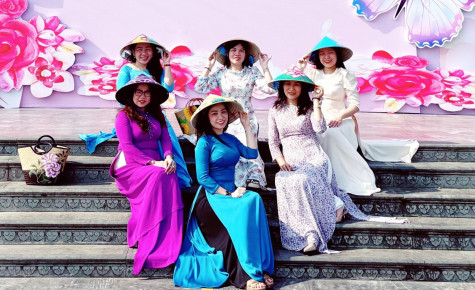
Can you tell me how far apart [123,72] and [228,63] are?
3.03ft

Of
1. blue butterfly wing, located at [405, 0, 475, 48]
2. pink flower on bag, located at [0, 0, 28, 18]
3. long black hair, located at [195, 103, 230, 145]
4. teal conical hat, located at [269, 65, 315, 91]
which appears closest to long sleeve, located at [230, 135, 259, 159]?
long black hair, located at [195, 103, 230, 145]

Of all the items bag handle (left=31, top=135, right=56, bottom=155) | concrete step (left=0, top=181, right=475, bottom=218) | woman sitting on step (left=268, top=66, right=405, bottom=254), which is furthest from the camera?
bag handle (left=31, top=135, right=56, bottom=155)

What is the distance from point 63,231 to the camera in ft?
15.4

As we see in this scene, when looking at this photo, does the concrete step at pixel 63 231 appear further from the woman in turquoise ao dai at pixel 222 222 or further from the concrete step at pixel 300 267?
the woman in turquoise ao dai at pixel 222 222

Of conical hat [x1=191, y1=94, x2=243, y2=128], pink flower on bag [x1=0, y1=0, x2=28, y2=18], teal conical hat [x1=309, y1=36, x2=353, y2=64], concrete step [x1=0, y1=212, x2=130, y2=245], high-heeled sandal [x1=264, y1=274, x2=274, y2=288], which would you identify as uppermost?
pink flower on bag [x1=0, y1=0, x2=28, y2=18]

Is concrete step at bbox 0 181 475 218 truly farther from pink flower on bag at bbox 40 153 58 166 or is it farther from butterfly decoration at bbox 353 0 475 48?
butterfly decoration at bbox 353 0 475 48

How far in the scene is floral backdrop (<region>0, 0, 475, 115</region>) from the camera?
8.40 meters

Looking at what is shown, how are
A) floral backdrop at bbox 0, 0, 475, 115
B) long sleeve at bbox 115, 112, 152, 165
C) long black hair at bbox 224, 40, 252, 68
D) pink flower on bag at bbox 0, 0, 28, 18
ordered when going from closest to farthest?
long sleeve at bbox 115, 112, 152, 165 < long black hair at bbox 224, 40, 252, 68 < pink flower on bag at bbox 0, 0, 28, 18 < floral backdrop at bbox 0, 0, 475, 115

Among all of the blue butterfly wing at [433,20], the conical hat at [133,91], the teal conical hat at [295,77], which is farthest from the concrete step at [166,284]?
the blue butterfly wing at [433,20]

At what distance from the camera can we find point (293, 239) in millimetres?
4562

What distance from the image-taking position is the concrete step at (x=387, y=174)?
5.25 m

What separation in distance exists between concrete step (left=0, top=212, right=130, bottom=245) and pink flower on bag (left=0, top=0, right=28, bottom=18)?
4.45 m

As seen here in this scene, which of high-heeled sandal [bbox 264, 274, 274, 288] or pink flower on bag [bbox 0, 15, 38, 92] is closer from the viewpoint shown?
high-heeled sandal [bbox 264, 274, 274, 288]

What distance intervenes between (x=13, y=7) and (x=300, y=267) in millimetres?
5811
